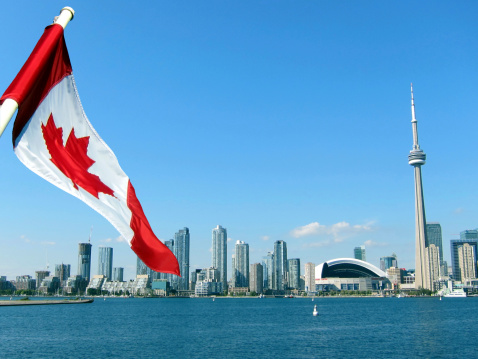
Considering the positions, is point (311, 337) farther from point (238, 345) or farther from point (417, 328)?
point (417, 328)

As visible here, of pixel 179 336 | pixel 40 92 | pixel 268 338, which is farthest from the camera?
pixel 179 336

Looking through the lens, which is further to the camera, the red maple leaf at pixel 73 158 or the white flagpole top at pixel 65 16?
the red maple leaf at pixel 73 158

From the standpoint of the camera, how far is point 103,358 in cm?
4822

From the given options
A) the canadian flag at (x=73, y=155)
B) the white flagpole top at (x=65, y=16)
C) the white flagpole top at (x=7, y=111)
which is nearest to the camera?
the white flagpole top at (x=7, y=111)

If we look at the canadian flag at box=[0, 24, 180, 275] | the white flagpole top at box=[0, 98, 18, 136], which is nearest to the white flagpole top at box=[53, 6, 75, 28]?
the canadian flag at box=[0, 24, 180, 275]

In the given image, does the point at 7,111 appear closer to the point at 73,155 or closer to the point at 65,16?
the point at 65,16

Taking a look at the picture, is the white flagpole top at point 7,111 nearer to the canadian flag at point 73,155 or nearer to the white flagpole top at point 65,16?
the canadian flag at point 73,155

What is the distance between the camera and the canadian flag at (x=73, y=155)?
27.4 feet

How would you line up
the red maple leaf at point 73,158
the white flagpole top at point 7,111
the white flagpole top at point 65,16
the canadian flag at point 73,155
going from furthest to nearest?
the red maple leaf at point 73,158
the canadian flag at point 73,155
the white flagpole top at point 65,16
the white flagpole top at point 7,111

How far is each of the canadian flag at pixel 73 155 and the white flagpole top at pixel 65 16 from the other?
0.33ft

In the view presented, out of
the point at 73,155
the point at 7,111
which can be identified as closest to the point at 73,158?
the point at 73,155

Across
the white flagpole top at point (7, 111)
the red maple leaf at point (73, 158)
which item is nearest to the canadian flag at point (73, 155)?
the red maple leaf at point (73, 158)

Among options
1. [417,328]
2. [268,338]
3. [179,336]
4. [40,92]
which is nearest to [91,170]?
[40,92]

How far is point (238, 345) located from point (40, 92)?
5297 centimetres
